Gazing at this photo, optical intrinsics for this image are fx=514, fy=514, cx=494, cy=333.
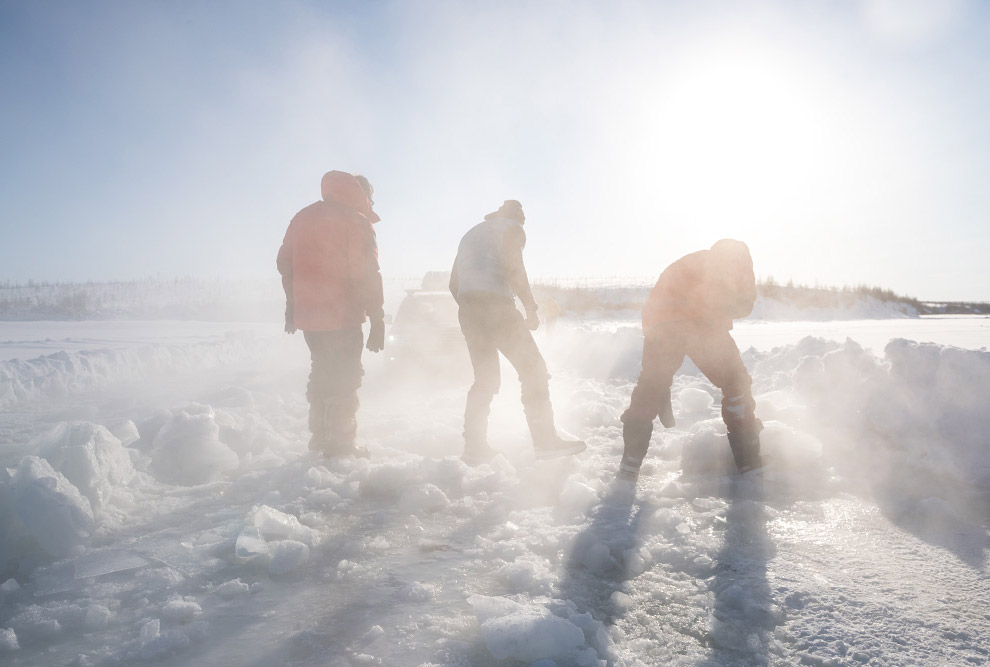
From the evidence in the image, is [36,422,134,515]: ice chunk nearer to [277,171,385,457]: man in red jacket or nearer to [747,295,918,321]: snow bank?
[277,171,385,457]: man in red jacket

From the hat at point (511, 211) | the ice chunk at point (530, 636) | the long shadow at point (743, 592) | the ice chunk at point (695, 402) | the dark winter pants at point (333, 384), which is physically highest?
the hat at point (511, 211)

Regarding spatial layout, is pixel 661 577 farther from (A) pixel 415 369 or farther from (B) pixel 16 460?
(A) pixel 415 369

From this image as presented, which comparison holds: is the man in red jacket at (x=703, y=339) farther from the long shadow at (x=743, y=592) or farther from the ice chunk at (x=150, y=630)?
the ice chunk at (x=150, y=630)

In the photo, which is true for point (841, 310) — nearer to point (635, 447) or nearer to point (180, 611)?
point (635, 447)

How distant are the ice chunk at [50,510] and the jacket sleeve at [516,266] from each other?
2731 mm

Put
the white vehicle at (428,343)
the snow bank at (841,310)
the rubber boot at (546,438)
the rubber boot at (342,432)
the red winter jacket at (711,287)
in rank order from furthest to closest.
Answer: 1. the snow bank at (841,310)
2. the white vehicle at (428,343)
3. the rubber boot at (342,432)
4. the rubber boot at (546,438)
5. the red winter jacket at (711,287)

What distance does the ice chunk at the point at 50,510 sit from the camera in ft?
7.50

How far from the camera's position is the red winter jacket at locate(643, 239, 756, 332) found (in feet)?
9.98

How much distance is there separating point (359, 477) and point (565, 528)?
55.9 inches

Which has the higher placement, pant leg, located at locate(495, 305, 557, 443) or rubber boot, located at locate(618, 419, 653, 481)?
pant leg, located at locate(495, 305, 557, 443)

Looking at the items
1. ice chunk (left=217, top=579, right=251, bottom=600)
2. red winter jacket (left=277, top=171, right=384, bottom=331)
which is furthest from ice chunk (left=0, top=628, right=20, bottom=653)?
Answer: red winter jacket (left=277, top=171, right=384, bottom=331)

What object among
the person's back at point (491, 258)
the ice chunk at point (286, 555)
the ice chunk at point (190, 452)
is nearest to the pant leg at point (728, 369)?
the person's back at point (491, 258)

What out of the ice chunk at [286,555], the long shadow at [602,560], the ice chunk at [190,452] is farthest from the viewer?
the ice chunk at [190,452]

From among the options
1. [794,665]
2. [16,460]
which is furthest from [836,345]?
[16,460]
